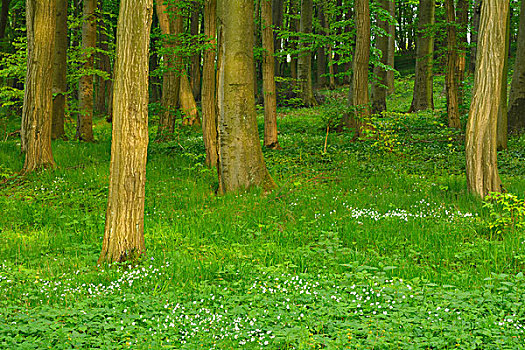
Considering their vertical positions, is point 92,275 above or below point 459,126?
below

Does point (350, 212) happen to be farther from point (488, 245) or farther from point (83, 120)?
point (83, 120)

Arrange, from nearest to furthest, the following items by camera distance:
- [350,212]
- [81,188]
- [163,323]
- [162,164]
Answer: [163,323], [350,212], [81,188], [162,164]

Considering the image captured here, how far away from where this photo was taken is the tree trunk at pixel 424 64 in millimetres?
23641

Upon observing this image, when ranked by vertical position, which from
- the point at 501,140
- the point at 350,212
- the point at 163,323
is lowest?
the point at 163,323

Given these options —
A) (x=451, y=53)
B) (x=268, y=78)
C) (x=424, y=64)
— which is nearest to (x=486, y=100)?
(x=268, y=78)

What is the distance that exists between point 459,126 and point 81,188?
13970 millimetres

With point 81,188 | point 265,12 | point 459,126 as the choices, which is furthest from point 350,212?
point 459,126

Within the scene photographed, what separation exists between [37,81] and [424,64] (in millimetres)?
19038

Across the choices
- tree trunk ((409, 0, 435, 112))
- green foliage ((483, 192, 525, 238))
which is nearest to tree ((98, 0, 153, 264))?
green foliage ((483, 192, 525, 238))

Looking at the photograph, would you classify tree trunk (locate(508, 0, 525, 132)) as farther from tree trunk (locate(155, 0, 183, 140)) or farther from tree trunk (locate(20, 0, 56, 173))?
tree trunk (locate(20, 0, 56, 173))

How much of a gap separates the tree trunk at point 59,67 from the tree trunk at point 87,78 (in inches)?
32.8

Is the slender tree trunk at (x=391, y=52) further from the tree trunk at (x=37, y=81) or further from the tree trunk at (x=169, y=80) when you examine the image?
the tree trunk at (x=37, y=81)

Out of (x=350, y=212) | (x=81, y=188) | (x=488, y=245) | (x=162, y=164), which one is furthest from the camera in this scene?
(x=162, y=164)

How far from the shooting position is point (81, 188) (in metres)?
10.8
